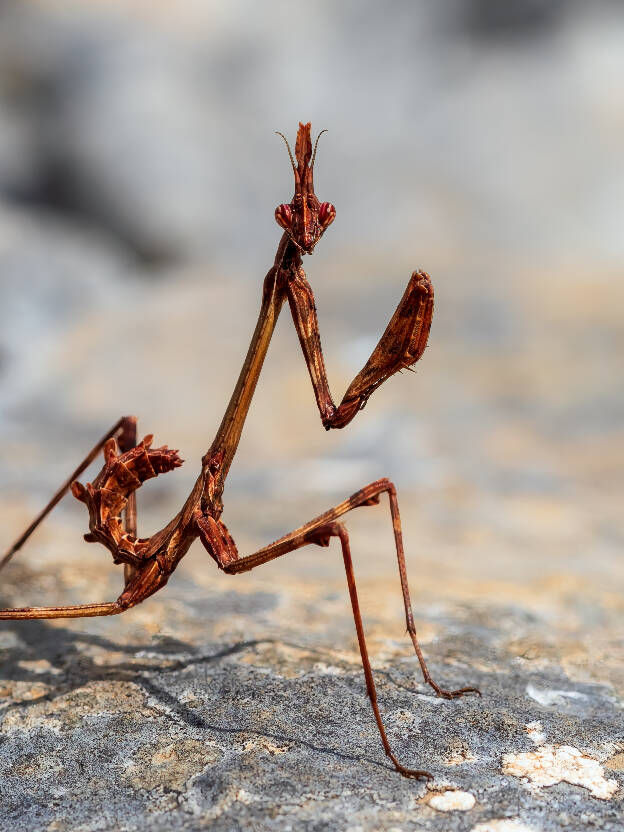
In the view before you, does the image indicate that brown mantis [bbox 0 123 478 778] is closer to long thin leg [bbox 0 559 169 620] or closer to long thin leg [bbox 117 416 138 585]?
long thin leg [bbox 0 559 169 620]

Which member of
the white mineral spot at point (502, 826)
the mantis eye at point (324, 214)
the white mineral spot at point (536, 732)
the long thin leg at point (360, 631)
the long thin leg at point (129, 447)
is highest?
the mantis eye at point (324, 214)

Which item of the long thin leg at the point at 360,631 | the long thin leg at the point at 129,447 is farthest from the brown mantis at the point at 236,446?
the long thin leg at the point at 129,447

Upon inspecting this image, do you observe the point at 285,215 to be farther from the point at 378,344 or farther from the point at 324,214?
the point at 378,344

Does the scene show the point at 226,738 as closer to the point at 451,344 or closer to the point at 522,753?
the point at 522,753

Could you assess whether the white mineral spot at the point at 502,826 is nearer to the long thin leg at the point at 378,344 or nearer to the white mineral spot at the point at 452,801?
the white mineral spot at the point at 452,801

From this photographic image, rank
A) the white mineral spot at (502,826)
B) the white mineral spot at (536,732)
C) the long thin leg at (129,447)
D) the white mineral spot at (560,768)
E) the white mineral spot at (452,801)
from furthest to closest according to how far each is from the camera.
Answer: the long thin leg at (129,447) → the white mineral spot at (536,732) → the white mineral spot at (560,768) → the white mineral spot at (452,801) → the white mineral spot at (502,826)

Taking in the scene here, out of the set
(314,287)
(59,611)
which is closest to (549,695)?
(59,611)

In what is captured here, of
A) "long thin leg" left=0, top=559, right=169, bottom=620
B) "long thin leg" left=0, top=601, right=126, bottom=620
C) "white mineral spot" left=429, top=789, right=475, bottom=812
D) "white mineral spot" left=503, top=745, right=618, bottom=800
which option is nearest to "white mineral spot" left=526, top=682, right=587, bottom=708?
"white mineral spot" left=503, top=745, right=618, bottom=800
